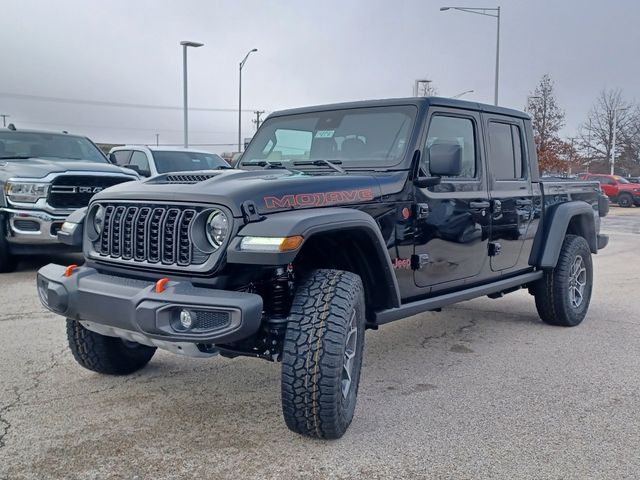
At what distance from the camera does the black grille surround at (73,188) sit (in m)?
7.82

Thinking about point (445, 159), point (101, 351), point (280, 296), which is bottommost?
point (101, 351)

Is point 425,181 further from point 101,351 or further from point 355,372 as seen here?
point 101,351

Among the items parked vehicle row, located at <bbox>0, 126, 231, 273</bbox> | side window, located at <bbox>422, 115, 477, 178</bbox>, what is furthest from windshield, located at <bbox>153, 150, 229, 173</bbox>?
side window, located at <bbox>422, 115, 477, 178</bbox>

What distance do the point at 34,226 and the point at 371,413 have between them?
554 cm

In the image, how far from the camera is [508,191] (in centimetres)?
519

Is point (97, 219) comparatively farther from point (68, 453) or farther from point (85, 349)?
point (68, 453)

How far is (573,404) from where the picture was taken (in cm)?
399

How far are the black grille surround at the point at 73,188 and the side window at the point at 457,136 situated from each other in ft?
16.4

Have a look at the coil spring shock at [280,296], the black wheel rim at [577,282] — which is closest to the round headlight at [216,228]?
the coil spring shock at [280,296]

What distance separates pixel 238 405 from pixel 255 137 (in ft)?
7.19

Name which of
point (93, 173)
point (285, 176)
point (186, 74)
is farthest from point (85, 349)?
point (186, 74)

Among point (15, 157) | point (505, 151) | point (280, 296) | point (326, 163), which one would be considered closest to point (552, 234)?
point (505, 151)

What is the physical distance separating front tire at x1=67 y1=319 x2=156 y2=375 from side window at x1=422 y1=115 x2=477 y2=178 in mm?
2348

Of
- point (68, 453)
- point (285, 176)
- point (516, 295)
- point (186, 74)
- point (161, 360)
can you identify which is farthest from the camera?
point (186, 74)
